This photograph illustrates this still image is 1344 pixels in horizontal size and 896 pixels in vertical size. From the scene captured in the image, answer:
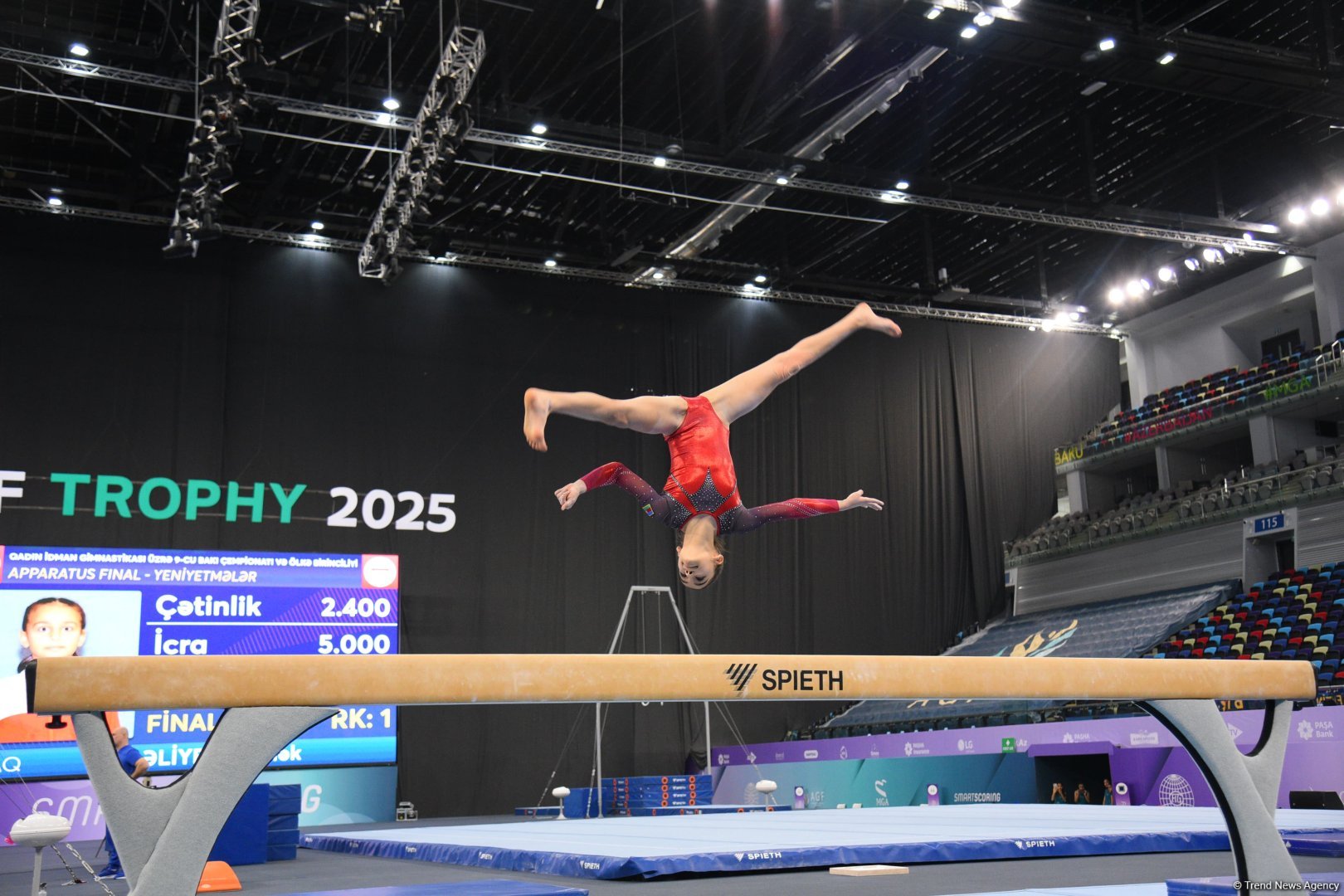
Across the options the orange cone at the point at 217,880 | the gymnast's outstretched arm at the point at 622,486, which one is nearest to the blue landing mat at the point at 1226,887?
the gymnast's outstretched arm at the point at 622,486

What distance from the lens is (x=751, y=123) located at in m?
13.3

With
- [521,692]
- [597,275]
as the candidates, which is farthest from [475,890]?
[597,275]

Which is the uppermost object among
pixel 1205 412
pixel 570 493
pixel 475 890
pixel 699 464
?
pixel 1205 412

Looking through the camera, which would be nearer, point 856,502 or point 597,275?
point 856,502

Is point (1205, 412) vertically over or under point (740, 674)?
over

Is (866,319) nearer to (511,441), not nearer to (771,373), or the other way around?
(771,373)

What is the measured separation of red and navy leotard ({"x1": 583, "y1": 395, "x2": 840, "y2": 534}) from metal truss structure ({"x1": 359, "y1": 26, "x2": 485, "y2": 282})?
17.4 ft

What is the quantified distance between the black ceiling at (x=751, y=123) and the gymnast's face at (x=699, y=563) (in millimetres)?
6023

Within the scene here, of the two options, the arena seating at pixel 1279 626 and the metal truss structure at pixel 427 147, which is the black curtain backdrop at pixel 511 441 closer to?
the metal truss structure at pixel 427 147

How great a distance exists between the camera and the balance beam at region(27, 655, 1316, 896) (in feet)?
8.23

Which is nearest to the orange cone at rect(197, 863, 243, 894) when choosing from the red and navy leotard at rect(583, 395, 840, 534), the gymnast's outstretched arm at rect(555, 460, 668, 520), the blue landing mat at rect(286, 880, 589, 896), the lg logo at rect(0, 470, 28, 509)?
the blue landing mat at rect(286, 880, 589, 896)

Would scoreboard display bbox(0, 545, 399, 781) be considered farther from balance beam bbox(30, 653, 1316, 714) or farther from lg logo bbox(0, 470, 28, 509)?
balance beam bbox(30, 653, 1316, 714)

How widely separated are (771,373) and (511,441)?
32.3ft

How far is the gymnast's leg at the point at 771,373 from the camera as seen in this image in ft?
20.5
